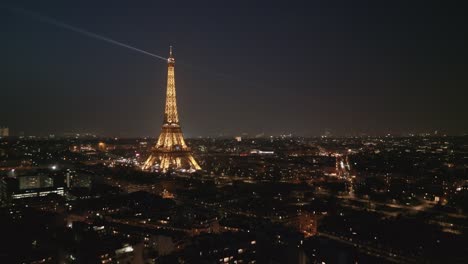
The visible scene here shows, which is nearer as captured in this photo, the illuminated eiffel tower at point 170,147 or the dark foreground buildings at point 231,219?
the dark foreground buildings at point 231,219

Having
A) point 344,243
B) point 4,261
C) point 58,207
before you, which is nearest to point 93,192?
point 58,207

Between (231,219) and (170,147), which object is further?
(170,147)

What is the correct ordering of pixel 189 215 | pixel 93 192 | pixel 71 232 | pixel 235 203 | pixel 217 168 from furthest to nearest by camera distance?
pixel 217 168 → pixel 93 192 → pixel 235 203 → pixel 189 215 → pixel 71 232

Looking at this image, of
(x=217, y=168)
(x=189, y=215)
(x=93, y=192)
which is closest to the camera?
(x=189, y=215)

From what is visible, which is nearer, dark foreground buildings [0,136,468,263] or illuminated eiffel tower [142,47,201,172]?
dark foreground buildings [0,136,468,263]

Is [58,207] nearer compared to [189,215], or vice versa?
[189,215]

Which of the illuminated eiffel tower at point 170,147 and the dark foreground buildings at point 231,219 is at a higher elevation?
the illuminated eiffel tower at point 170,147

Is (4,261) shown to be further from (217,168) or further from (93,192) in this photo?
(217,168)

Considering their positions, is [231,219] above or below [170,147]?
below

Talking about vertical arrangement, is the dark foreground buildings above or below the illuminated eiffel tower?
below

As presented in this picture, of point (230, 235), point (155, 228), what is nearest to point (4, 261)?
point (155, 228)
